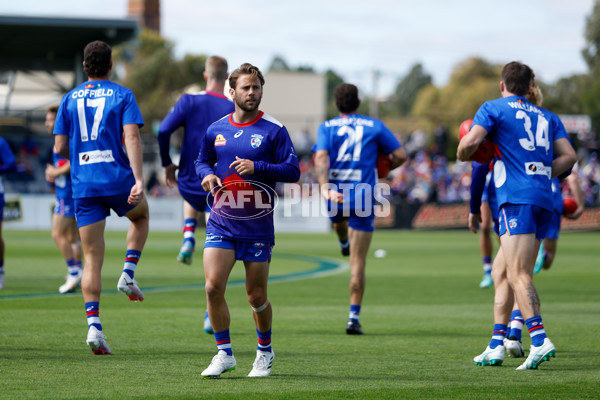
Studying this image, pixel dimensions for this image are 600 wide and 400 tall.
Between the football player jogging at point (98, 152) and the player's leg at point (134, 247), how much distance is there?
0.20m

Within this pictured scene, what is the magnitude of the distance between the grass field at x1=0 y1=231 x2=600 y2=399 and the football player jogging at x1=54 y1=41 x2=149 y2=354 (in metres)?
0.93

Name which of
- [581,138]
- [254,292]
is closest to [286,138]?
[254,292]

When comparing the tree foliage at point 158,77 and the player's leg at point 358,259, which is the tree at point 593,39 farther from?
the player's leg at point 358,259

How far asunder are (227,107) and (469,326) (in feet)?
11.4

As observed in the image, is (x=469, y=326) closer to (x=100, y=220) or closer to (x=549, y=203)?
(x=549, y=203)

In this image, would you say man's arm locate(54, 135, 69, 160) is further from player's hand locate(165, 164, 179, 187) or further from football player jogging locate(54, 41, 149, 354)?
player's hand locate(165, 164, 179, 187)

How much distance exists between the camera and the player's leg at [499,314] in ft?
22.9

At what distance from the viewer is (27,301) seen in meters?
10.9

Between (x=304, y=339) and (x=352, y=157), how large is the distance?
2269 mm

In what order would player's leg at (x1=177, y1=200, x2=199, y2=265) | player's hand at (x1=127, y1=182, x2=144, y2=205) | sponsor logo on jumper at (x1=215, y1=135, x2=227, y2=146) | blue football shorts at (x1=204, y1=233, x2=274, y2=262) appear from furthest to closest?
player's leg at (x1=177, y1=200, x2=199, y2=265) < player's hand at (x1=127, y1=182, x2=144, y2=205) < sponsor logo on jumper at (x1=215, y1=135, x2=227, y2=146) < blue football shorts at (x1=204, y1=233, x2=274, y2=262)

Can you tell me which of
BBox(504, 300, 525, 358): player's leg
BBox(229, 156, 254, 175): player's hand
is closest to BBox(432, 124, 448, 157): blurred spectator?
BBox(504, 300, 525, 358): player's leg

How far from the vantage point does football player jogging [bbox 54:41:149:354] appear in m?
7.27

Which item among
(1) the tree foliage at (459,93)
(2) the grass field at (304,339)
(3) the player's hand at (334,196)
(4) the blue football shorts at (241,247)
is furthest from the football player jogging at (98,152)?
(1) the tree foliage at (459,93)

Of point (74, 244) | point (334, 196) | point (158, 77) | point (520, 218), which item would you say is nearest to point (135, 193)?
point (334, 196)
